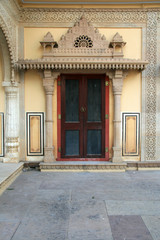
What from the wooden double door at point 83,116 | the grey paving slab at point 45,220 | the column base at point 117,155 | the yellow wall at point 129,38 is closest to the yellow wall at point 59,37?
the yellow wall at point 129,38

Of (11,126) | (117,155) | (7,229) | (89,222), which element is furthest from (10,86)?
(89,222)


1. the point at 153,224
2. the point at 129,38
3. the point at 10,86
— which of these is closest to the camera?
the point at 153,224

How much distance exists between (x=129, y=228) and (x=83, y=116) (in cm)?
345

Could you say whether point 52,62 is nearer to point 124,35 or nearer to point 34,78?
point 34,78

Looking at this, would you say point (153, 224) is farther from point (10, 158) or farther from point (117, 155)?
point (10, 158)

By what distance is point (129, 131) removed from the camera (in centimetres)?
622

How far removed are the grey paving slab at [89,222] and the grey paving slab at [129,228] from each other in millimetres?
87

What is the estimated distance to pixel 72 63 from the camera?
18.2 ft

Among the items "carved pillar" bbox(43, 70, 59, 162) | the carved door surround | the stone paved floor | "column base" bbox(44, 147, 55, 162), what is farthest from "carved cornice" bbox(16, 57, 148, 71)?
the stone paved floor

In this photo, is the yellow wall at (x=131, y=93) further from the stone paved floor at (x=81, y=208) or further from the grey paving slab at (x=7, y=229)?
the grey paving slab at (x=7, y=229)

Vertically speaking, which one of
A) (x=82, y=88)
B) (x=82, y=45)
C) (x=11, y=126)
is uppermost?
(x=82, y=45)

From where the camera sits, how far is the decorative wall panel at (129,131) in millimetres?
6215

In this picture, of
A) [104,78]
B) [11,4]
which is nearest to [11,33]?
[11,4]

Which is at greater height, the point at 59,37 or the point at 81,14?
the point at 81,14
